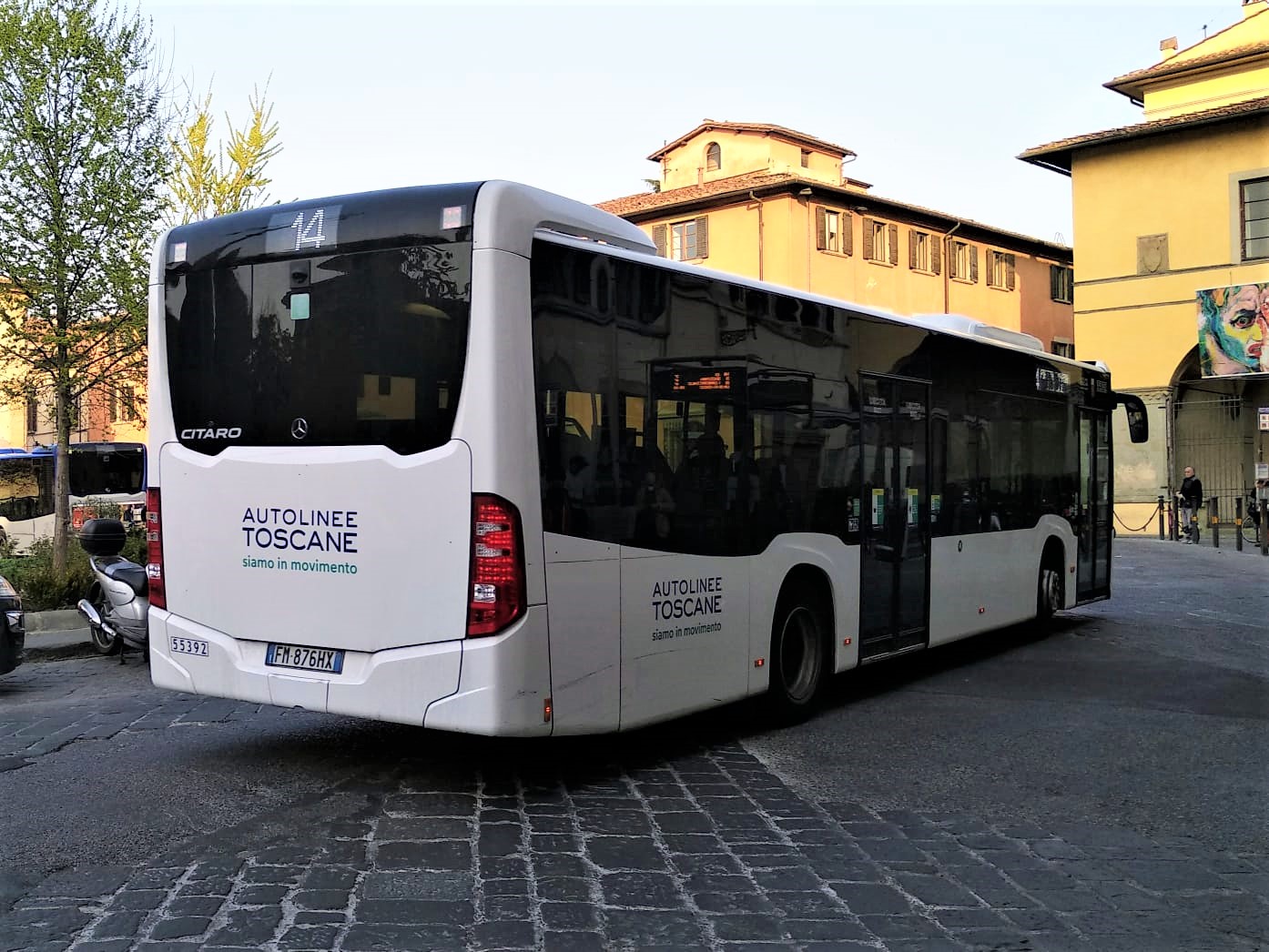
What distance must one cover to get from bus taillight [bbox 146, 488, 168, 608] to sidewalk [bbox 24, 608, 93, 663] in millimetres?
5248

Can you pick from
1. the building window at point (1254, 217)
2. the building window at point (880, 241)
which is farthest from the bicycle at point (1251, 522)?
the building window at point (880, 241)

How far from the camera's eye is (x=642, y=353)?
678 cm

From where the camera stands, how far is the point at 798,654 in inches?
332

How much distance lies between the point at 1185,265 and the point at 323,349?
109 ft

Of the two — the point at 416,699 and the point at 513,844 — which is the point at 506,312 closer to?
the point at 416,699

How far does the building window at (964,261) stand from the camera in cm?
5103

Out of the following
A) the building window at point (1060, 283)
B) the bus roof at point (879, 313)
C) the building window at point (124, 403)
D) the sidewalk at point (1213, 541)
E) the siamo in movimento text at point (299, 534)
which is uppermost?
the building window at point (1060, 283)

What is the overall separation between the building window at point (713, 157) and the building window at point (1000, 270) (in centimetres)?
1184

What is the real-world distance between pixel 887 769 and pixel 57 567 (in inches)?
405

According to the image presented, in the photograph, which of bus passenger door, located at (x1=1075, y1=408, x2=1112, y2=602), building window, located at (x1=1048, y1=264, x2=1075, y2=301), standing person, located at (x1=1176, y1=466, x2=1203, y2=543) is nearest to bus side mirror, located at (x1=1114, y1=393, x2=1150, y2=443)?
bus passenger door, located at (x1=1075, y1=408, x2=1112, y2=602)

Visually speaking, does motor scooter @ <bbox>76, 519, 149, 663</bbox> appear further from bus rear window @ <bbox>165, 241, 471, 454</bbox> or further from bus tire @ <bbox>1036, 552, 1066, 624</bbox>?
bus tire @ <bbox>1036, 552, 1066, 624</bbox>

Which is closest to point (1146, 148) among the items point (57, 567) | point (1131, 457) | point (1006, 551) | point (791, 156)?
point (1131, 457)

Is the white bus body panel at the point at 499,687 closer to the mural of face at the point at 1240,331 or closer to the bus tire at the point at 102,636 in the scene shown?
the bus tire at the point at 102,636

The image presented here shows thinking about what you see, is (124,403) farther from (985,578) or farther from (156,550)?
(985,578)
